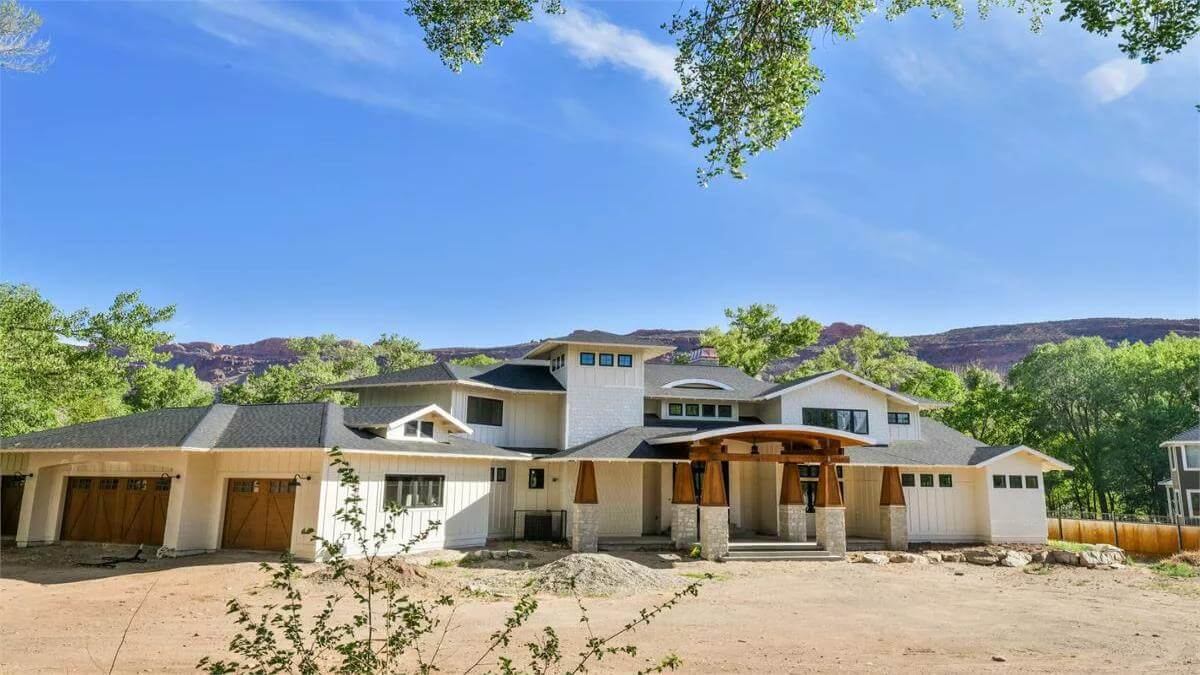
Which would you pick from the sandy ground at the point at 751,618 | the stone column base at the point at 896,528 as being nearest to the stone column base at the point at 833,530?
the sandy ground at the point at 751,618

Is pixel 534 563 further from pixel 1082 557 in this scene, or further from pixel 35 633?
pixel 1082 557

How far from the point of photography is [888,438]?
80.7ft

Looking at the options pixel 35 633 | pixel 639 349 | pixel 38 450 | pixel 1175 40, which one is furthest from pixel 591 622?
pixel 38 450

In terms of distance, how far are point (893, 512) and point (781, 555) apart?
189 inches

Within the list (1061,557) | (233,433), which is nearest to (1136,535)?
(1061,557)

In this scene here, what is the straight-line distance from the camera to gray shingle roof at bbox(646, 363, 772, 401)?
81.5 ft

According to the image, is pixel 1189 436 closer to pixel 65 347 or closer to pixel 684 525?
pixel 684 525

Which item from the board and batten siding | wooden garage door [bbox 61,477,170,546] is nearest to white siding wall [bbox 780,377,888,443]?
the board and batten siding

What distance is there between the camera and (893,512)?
843 inches

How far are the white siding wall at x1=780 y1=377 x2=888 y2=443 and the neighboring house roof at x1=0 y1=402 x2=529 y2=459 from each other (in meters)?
11.0

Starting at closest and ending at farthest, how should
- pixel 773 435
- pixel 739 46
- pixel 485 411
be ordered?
1. pixel 739 46
2. pixel 773 435
3. pixel 485 411

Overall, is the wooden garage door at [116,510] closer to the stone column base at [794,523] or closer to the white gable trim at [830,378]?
the stone column base at [794,523]

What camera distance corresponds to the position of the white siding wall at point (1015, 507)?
22.5m

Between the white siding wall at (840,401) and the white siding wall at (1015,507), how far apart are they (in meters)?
3.72
